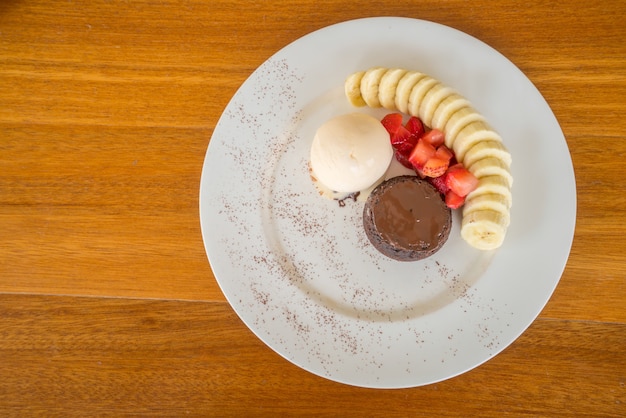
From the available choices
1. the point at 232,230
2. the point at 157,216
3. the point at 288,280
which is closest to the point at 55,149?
the point at 157,216

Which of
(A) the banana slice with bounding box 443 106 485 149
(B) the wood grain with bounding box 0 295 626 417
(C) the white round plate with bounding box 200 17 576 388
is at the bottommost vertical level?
(B) the wood grain with bounding box 0 295 626 417

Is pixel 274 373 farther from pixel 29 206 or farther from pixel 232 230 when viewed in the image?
pixel 29 206

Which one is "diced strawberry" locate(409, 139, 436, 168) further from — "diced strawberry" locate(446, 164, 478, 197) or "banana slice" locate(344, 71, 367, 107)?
"banana slice" locate(344, 71, 367, 107)

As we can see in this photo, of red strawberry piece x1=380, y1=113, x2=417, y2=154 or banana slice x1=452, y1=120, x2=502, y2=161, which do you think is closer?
banana slice x1=452, y1=120, x2=502, y2=161

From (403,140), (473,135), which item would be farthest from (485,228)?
(403,140)

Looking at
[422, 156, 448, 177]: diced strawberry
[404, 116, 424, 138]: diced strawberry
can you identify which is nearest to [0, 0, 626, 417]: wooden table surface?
[404, 116, 424, 138]: diced strawberry

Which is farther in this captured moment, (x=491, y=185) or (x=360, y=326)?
(x=360, y=326)
